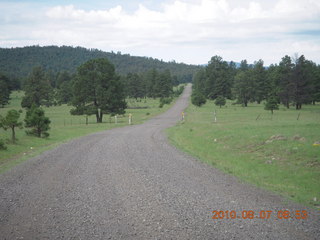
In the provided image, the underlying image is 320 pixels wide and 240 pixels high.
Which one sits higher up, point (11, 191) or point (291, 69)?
point (291, 69)

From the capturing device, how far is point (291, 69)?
61.8m

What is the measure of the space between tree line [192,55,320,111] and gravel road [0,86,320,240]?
133ft

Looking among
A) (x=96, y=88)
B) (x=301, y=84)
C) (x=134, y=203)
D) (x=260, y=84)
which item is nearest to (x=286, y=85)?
(x=301, y=84)

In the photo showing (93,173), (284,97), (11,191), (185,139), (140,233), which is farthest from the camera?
(284,97)

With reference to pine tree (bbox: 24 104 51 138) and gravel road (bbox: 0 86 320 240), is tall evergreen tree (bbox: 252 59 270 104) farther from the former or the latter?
gravel road (bbox: 0 86 320 240)

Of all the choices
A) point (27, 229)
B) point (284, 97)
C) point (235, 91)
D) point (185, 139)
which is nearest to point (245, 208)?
point (27, 229)

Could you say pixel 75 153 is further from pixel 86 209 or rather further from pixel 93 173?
pixel 86 209

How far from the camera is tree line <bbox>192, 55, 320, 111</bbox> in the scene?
59156mm

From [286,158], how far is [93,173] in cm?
832

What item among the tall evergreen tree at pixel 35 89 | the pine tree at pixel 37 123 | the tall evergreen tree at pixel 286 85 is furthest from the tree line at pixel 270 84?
the tall evergreen tree at pixel 35 89

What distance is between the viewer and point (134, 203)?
26.0 ft
